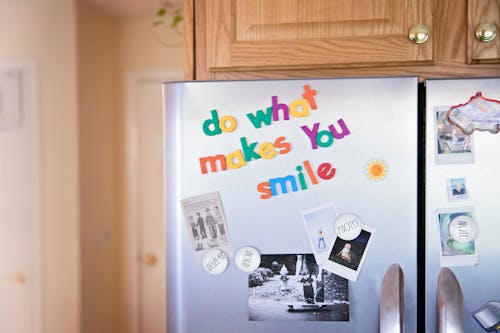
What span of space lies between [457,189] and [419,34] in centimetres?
29

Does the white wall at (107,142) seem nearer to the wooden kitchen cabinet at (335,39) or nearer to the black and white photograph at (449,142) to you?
the wooden kitchen cabinet at (335,39)

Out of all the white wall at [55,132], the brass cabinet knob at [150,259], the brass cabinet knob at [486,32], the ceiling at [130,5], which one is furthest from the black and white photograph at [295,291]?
the brass cabinet knob at [150,259]

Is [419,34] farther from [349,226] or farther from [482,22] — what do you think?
[349,226]

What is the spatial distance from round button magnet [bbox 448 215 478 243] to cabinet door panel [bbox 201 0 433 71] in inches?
11.7

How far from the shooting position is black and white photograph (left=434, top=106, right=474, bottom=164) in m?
0.90

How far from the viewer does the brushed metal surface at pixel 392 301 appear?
862 mm

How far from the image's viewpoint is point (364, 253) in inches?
36.1

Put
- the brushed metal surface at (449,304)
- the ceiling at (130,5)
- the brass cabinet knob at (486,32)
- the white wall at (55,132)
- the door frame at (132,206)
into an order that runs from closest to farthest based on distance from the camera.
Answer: the brushed metal surface at (449,304) < the brass cabinet knob at (486,32) < the white wall at (55,132) < the ceiling at (130,5) < the door frame at (132,206)

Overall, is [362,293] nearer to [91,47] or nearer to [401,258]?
[401,258]

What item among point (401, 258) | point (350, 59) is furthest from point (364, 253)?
point (350, 59)

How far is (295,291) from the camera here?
0.92 m

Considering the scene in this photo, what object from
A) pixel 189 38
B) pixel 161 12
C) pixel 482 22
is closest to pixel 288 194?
pixel 189 38

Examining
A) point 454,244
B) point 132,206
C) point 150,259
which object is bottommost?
point 150,259

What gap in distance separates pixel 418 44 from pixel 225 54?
0.36 metres
